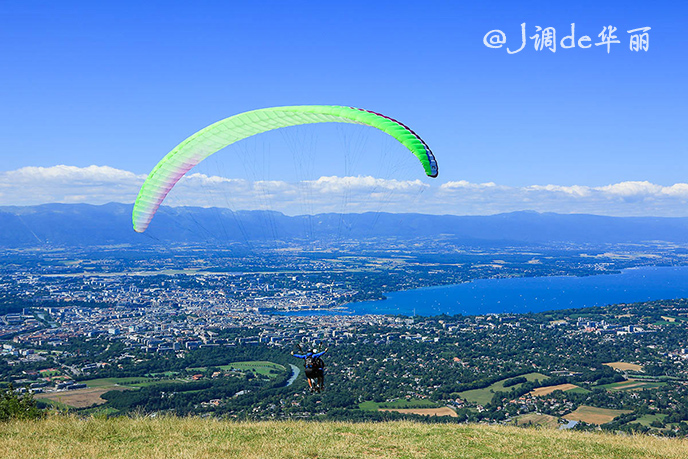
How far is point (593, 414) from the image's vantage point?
96.0 ft

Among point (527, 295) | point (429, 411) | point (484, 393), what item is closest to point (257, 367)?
point (429, 411)

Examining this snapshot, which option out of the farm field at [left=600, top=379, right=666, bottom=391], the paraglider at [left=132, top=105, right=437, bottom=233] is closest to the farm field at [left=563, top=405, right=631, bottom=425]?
the farm field at [left=600, top=379, right=666, bottom=391]

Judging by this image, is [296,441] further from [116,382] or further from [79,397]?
[116,382]

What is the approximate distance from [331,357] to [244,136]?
33516 millimetres

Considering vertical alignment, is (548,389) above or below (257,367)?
above

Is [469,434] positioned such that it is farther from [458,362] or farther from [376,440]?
[458,362]

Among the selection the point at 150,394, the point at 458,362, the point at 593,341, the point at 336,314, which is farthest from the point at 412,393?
the point at 336,314

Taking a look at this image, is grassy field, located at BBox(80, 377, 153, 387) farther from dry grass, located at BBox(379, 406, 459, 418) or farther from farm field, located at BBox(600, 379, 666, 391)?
farm field, located at BBox(600, 379, 666, 391)

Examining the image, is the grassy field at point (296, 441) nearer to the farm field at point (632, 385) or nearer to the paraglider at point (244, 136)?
the paraglider at point (244, 136)

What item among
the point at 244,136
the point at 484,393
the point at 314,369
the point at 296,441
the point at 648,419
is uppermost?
the point at 244,136

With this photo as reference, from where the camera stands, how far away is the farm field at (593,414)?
27781 mm

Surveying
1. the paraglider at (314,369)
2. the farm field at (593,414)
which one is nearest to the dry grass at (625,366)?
the farm field at (593,414)

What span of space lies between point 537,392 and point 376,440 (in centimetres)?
2885

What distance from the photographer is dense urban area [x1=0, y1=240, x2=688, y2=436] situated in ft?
98.4
